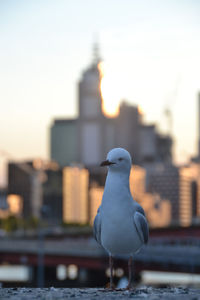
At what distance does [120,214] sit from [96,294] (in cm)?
154

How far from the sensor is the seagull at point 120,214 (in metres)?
13.6

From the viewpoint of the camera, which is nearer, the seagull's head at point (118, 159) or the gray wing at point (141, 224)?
the seagull's head at point (118, 159)

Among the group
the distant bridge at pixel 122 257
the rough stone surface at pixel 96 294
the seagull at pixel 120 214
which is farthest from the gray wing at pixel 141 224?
the distant bridge at pixel 122 257

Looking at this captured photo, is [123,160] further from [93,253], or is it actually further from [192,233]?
[192,233]

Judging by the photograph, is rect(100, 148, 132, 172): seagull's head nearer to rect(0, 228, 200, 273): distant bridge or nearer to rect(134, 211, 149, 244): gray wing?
rect(134, 211, 149, 244): gray wing

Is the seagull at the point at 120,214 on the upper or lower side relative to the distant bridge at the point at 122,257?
upper

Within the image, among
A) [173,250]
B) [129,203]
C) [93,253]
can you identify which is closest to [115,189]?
[129,203]

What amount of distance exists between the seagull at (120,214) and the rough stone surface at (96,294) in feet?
1.20

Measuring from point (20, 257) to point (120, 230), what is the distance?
100178mm

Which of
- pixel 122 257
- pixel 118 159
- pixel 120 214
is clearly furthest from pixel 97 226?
pixel 122 257

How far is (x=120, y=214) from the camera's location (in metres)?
13.7

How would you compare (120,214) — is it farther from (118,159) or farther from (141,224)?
(118,159)

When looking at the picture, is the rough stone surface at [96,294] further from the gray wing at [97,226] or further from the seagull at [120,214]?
the gray wing at [97,226]

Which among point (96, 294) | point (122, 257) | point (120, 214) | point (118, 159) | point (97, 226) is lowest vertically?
point (122, 257)
